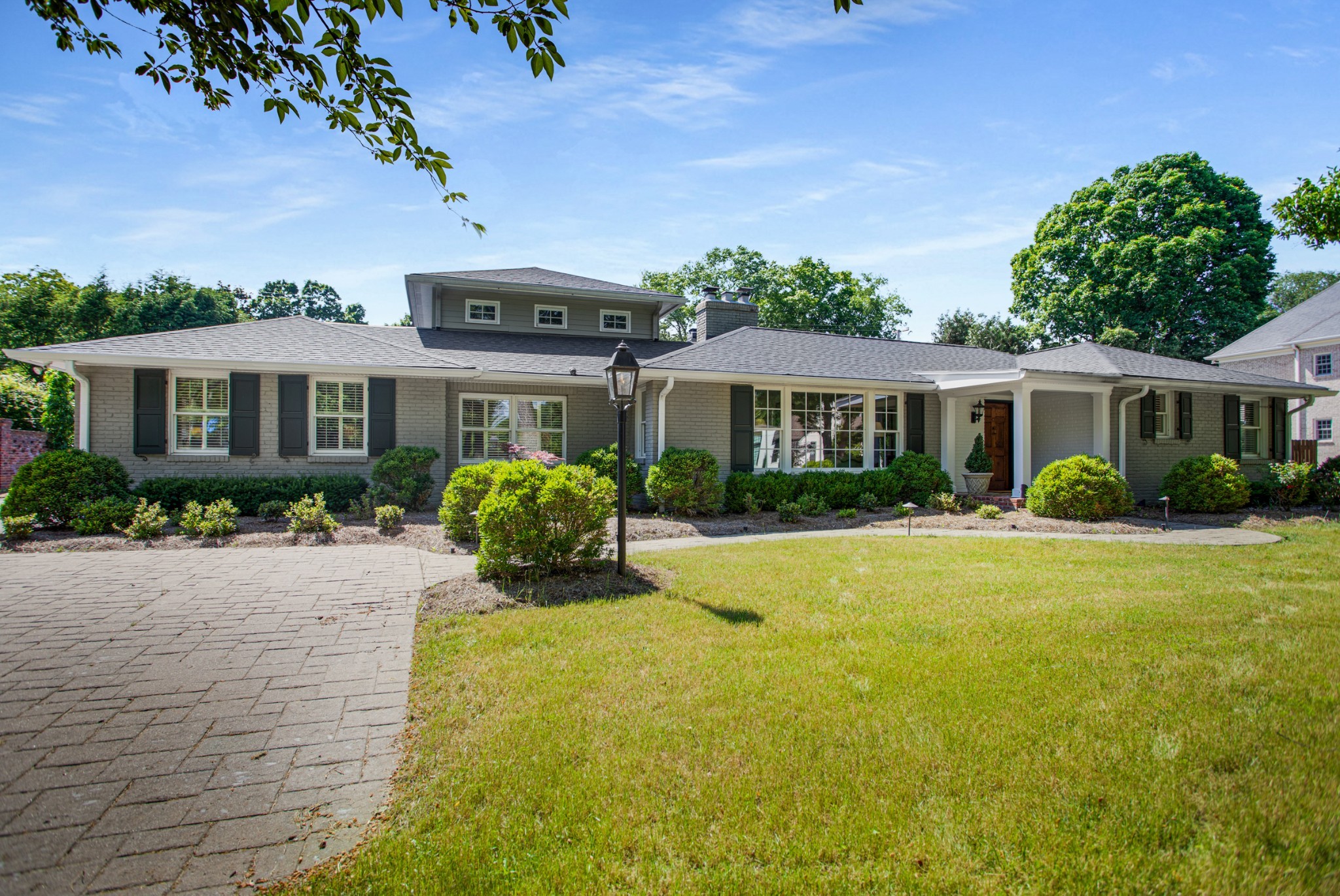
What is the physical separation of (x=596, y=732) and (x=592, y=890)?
3.45 feet

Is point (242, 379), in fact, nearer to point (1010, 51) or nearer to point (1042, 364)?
point (1010, 51)

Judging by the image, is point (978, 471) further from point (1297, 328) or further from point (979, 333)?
point (1297, 328)

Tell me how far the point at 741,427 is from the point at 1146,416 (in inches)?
384

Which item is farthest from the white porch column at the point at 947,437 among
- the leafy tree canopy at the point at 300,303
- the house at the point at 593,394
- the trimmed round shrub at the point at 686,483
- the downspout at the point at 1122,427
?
the leafy tree canopy at the point at 300,303

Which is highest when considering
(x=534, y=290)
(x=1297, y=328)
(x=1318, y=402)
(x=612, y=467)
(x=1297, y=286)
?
Answer: (x=1297, y=286)

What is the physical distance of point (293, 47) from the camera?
10.5ft

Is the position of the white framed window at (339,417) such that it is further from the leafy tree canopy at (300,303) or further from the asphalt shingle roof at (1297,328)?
the leafy tree canopy at (300,303)

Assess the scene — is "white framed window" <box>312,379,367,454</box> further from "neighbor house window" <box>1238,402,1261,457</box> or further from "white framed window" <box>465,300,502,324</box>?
"neighbor house window" <box>1238,402,1261,457</box>

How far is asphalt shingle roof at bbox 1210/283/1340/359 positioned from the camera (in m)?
21.4

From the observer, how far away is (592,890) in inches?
80.3

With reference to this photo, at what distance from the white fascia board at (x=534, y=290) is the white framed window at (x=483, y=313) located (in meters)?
0.45

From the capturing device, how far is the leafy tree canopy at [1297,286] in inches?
1884

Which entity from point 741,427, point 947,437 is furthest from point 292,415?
point 947,437

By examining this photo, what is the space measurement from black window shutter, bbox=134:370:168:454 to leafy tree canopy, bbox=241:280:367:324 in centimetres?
3558
